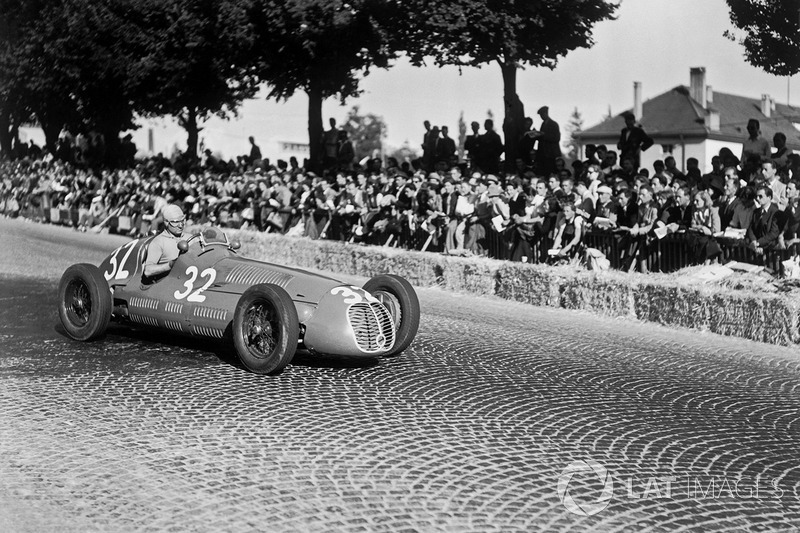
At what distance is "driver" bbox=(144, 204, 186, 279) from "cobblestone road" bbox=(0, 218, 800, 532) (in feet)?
2.49

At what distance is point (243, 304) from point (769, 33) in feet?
64.2

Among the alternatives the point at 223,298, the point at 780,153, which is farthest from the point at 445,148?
the point at 223,298

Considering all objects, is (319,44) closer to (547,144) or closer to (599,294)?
(547,144)

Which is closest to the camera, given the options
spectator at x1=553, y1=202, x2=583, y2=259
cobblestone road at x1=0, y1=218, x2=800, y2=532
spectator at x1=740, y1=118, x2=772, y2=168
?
cobblestone road at x1=0, y1=218, x2=800, y2=532

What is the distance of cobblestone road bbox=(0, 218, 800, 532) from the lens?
190 inches

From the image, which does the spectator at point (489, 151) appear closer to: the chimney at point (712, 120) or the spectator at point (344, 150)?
the spectator at point (344, 150)

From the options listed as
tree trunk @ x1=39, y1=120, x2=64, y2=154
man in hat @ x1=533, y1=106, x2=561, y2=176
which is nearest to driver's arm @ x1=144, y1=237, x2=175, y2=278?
man in hat @ x1=533, y1=106, x2=561, y2=176

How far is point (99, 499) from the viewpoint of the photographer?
4.92 m

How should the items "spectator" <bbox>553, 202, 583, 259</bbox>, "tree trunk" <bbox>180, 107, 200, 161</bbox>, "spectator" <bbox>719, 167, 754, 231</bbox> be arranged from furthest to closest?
"tree trunk" <bbox>180, 107, 200, 161</bbox> < "spectator" <bbox>553, 202, 583, 259</bbox> < "spectator" <bbox>719, 167, 754, 231</bbox>

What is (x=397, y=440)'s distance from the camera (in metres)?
6.10

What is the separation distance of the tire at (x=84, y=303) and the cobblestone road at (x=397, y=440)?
19cm

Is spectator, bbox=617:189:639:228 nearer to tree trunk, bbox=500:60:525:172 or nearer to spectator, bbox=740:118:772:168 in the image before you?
spectator, bbox=740:118:772:168

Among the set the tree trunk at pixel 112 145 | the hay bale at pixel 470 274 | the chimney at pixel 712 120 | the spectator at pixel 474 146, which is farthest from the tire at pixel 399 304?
the chimney at pixel 712 120

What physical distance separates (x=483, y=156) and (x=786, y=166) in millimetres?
8215
